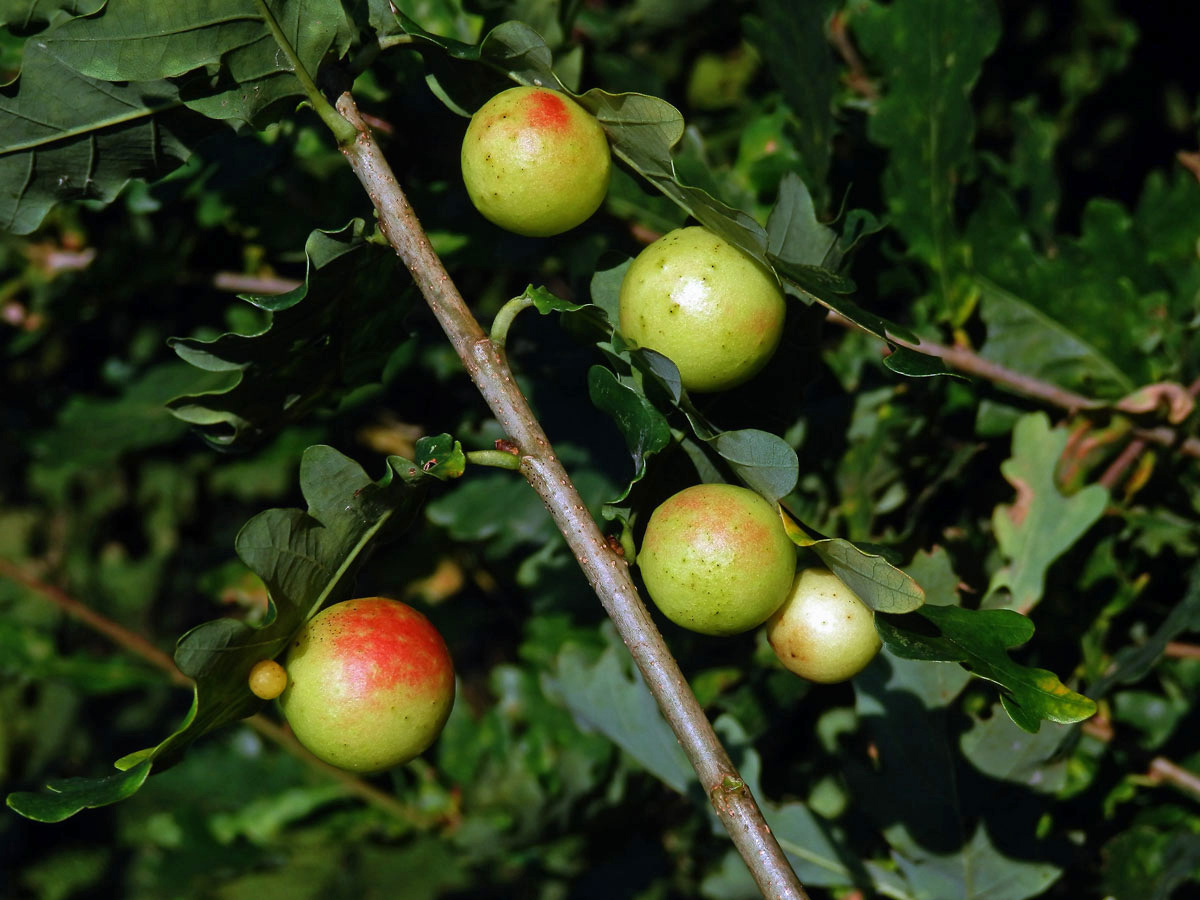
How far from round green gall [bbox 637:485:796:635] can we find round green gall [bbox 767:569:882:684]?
0.06 m

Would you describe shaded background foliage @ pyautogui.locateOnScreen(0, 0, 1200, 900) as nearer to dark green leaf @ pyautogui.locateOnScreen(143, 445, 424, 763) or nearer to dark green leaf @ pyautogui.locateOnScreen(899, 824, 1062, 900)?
dark green leaf @ pyautogui.locateOnScreen(899, 824, 1062, 900)

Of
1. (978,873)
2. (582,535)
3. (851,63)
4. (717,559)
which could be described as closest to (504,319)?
(582,535)

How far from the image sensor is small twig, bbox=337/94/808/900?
1.23 m

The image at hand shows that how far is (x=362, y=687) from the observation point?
4.34 ft

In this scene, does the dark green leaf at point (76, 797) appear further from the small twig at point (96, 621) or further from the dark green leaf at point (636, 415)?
the small twig at point (96, 621)

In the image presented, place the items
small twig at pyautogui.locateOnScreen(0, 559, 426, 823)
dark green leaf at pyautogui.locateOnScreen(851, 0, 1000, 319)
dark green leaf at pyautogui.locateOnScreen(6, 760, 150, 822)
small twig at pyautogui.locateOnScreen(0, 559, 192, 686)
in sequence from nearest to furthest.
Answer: dark green leaf at pyautogui.locateOnScreen(6, 760, 150, 822) → dark green leaf at pyautogui.locateOnScreen(851, 0, 1000, 319) → small twig at pyautogui.locateOnScreen(0, 559, 426, 823) → small twig at pyautogui.locateOnScreen(0, 559, 192, 686)

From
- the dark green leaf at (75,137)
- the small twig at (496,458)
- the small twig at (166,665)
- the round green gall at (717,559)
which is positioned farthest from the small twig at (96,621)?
the round green gall at (717,559)

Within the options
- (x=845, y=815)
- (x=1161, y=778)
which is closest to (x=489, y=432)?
(x=845, y=815)

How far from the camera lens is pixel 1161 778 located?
1995 mm

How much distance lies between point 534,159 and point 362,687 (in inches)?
28.3

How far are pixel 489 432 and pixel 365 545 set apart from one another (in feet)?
2.49

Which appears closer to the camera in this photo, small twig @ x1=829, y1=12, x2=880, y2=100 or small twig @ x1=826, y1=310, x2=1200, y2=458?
small twig @ x1=826, y1=310, x2=1200, y2=458

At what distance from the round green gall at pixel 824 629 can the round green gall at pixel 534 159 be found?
62 centimetres

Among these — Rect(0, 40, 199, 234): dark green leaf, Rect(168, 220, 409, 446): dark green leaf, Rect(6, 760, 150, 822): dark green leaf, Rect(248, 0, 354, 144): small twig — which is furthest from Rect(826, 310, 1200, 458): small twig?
Rect(6, 760, 150, 822): dark green leaf
